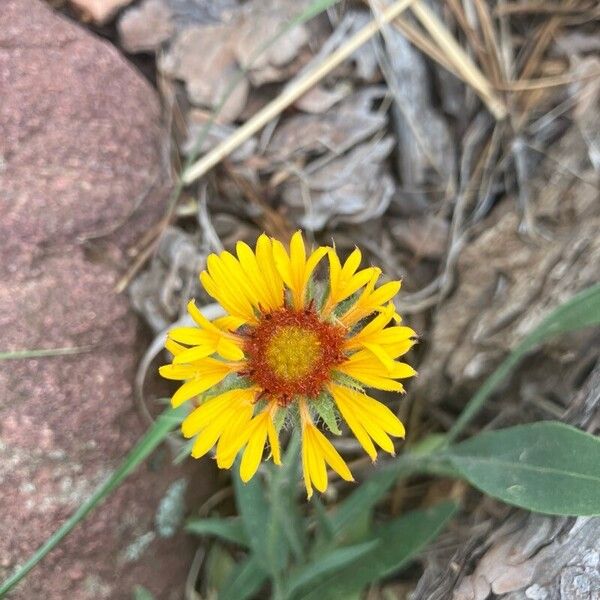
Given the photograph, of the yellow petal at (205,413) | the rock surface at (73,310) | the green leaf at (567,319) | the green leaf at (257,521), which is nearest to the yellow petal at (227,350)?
the yellow petal at (205,413)

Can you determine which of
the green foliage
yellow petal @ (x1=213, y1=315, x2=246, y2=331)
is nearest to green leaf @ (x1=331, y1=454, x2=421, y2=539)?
the green foliage

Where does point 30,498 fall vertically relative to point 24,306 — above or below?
below

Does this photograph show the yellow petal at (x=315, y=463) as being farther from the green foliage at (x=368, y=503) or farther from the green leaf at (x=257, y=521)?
the green leaf at (x=257, y=521)

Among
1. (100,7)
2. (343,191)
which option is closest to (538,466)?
(343,191)

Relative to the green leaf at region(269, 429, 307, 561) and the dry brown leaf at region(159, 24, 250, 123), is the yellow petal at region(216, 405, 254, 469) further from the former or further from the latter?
the dry brown leaf at region(159, 24, 250, 123)

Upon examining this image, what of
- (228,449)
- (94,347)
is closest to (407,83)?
(94,347)

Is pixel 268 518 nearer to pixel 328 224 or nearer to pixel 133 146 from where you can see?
pixel 328 224
